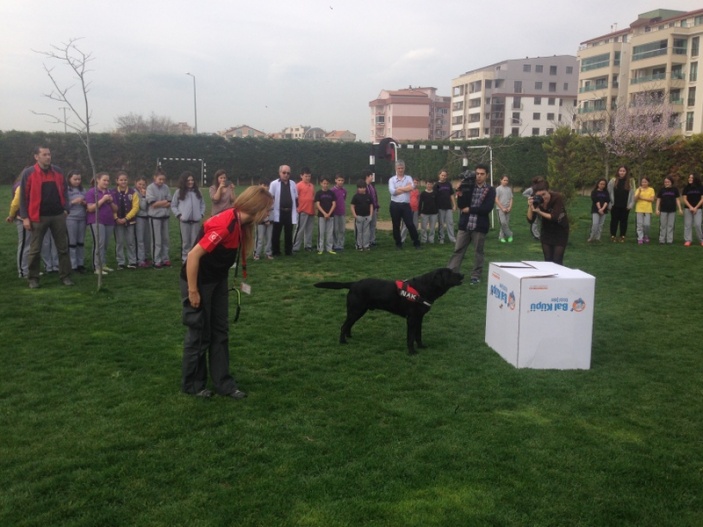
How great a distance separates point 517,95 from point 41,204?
89645 mm

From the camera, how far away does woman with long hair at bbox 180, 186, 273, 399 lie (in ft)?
15.5

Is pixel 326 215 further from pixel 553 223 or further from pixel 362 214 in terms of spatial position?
pixel 553 223

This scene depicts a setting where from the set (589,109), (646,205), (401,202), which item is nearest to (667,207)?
(646,205)

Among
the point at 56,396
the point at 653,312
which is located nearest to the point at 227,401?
the point at 56,396

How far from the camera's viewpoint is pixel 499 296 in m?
6.36

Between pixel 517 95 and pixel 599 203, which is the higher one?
pixel 517 95

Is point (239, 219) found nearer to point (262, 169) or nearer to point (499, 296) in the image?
point (499, 296)

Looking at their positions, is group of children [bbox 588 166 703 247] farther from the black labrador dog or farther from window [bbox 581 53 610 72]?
window [bbox 581 53 610 72]

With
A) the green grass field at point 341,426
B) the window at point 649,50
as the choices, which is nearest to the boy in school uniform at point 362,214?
the green grass field at point 341,426

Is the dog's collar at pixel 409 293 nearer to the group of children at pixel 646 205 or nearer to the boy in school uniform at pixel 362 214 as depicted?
the boy in school uniform at pixel 362 214

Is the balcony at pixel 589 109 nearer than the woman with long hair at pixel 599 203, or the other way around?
the woman with long hair at pixel 599 203

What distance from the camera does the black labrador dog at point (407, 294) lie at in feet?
20.9

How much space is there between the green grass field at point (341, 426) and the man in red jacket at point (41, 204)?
1.34 metres

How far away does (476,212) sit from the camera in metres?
9.59
